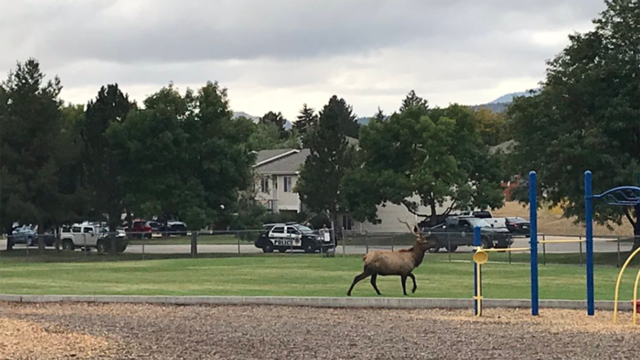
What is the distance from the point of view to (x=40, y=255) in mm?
51406

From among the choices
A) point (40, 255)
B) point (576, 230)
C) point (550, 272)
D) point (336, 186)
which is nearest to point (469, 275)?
point (550, 272)

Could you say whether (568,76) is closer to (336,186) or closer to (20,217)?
(336,186)

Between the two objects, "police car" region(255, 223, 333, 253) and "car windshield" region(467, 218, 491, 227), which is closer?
"police car" region(255, 223, 333, 253)

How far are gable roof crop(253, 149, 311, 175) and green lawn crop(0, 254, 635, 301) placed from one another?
4372cm

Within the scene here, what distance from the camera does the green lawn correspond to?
25703 millimetres

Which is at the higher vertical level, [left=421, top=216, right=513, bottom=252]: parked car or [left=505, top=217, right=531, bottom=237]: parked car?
[left=505, top=217, right=531, bottom=237]: parked car

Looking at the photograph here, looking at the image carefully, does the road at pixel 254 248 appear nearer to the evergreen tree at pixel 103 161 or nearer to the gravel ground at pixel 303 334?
the evergreen tree at pixel 103 161

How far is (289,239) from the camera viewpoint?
170ft

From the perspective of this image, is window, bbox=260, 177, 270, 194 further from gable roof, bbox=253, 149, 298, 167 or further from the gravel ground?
the gravel ground

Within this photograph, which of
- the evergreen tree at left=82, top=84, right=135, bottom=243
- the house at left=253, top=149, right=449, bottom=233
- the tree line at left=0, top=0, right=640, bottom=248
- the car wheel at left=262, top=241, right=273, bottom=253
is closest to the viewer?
the tree line at left=0, top=0, right=640, bottom=248

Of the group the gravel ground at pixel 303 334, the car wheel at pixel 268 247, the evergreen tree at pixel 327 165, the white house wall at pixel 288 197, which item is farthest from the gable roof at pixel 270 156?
the gravel ground at pixel 303 334

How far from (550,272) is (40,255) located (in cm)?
2731

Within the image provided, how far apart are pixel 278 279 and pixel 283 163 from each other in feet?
194

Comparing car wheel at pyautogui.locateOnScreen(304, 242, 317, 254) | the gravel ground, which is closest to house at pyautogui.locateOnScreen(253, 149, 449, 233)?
car wheel at pyautogui.locateOnScreen(304, 242, 317, 254)
